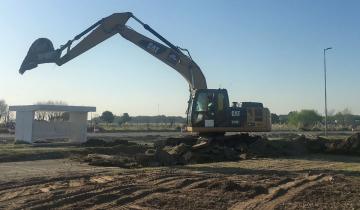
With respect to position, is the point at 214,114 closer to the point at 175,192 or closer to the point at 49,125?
the point at 175,192

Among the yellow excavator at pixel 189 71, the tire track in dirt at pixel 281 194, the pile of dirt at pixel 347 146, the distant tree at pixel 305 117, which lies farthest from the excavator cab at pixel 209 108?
the distant tree at pixel 305 117

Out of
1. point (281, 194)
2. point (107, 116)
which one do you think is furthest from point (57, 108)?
point (107, 116)

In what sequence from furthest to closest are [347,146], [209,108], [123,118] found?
[123,118] → [347,146] → [209,108]

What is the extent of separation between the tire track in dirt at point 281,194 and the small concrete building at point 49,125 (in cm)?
2491

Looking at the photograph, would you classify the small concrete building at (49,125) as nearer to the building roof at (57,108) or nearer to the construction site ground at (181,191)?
the building roof at (57,108)

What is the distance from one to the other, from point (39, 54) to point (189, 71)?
701cm

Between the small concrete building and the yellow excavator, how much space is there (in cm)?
1242

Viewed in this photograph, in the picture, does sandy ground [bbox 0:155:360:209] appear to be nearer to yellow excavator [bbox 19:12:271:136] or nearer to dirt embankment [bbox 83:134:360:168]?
dirt embankment [bbox 83:134:360:168]

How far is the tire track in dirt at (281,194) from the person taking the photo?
962cm

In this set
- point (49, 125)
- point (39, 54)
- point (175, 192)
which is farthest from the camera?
point (49, 125)

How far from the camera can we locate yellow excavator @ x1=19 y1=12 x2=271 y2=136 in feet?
74.4

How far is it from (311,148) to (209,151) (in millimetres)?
6006

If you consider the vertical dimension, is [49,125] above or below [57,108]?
below

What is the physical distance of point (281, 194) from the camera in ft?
36.1
